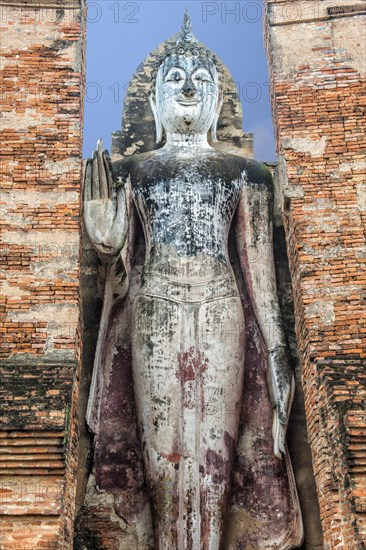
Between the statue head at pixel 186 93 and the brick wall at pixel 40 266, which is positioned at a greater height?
the statue head at pixel 186 93

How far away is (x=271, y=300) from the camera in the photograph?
28.3ft

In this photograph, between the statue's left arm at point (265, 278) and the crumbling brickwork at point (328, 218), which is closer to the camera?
the crumbling brickwork at point (328, 218)

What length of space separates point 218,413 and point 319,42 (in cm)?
434

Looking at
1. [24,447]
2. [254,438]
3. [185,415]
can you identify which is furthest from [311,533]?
[24,447]

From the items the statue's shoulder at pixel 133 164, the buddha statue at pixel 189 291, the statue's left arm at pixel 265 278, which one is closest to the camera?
the buddha statue at pixel 189 291

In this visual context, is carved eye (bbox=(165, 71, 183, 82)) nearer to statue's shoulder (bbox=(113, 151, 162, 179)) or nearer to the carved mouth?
the carved mouth

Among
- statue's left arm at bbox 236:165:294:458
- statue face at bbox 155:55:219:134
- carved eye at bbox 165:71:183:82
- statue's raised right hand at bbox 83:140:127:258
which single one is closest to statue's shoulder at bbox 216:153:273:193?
statue's left arm at bbox 236:165:294:458

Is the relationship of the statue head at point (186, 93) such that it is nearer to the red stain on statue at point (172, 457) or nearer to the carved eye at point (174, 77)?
the carved eye at point (174, 77)

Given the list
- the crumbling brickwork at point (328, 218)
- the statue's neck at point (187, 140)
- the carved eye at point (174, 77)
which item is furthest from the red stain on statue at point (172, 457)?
the carved eye at point (174, 77)

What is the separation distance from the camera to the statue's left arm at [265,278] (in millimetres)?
8109

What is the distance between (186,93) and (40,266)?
2847 mm

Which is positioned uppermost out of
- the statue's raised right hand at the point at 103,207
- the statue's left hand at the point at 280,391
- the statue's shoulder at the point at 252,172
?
the statue's shoulder at the point at 252,172

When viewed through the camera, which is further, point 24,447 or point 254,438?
point 254,438

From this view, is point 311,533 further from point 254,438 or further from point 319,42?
point 319,42
